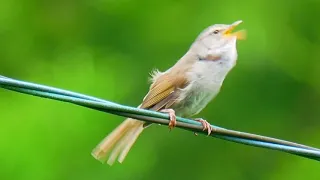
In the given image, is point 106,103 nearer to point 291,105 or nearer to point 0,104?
point 0,104

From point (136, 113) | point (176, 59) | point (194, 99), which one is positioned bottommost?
point (176, 59)

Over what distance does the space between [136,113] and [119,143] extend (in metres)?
1.26

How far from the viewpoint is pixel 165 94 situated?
5719mm

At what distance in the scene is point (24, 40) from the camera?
9.11 m

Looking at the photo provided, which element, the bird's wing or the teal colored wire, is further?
the bird's wing

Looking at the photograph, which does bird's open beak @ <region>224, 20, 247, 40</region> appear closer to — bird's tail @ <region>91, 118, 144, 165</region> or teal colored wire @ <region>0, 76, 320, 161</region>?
bird's tail @ <region>91, 118, 144, 165</region>

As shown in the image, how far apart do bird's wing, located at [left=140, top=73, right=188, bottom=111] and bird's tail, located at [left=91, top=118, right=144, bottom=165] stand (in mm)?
163

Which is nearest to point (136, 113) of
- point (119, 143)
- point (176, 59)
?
point (119, 143)

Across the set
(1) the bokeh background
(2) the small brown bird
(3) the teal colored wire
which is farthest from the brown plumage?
(1) the bokeh background

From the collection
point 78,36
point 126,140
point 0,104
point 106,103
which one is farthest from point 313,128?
point 106,103

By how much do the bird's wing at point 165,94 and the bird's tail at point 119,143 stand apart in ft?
0.53

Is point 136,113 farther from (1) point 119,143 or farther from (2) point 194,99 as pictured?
(2) point 194,99

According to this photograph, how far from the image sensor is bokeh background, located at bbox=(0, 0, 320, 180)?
28.1 feet

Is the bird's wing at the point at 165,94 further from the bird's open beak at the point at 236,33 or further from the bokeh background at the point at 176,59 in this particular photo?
the bokeh background at the point at 176,59
